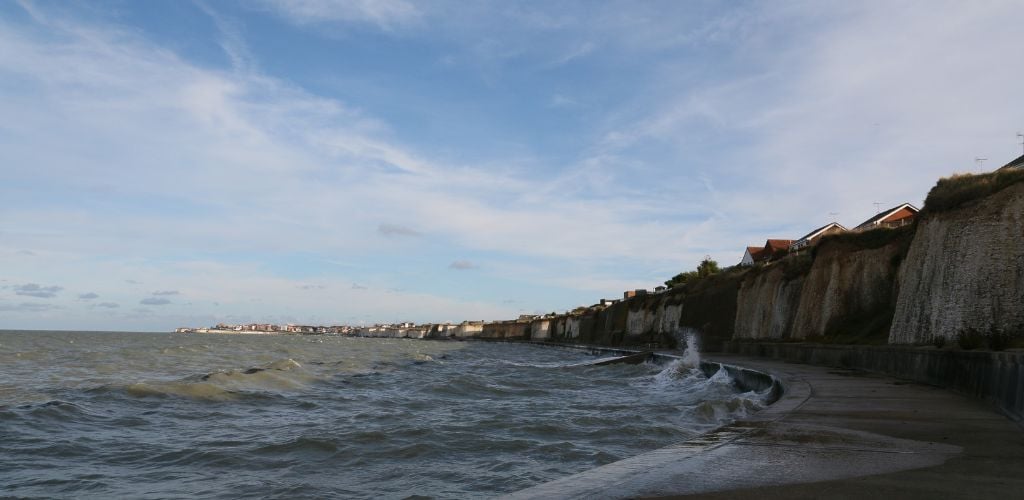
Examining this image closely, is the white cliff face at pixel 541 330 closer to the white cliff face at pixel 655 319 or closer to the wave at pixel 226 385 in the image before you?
the white cliff face at pixel 655 319

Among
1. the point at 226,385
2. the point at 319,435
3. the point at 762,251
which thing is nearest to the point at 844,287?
the point at 226,385

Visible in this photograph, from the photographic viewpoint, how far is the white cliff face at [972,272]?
17516 millimetres

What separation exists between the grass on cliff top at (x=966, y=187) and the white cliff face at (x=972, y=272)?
0.98ft

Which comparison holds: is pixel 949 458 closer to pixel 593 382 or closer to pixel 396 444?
pixel 396 444

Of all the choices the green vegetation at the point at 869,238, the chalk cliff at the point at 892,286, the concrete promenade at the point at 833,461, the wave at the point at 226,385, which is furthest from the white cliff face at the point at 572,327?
the concrete promenade at the point at 833,461

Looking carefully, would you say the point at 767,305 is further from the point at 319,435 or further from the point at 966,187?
the point at 319,435

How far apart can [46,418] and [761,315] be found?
39627 millimetres

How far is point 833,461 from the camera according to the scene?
5648mm

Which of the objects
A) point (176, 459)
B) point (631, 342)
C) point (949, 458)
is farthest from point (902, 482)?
point (631, 342)

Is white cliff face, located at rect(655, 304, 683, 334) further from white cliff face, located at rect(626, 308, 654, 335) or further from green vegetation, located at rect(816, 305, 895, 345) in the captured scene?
green vegetation, located at rect(816, 305, 895, 345)

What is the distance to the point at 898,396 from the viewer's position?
11.1 meters

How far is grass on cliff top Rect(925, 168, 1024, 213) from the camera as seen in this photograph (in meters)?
19.1

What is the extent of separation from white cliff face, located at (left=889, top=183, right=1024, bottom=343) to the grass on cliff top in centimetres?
Result: 30

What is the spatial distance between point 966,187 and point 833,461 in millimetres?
19177
